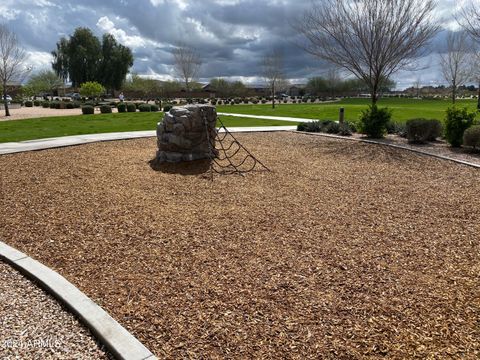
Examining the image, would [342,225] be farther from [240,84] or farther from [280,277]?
[240,84]

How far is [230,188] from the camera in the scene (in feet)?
23.0

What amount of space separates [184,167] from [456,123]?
28.1 ft

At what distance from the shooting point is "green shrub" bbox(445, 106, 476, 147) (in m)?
11.2

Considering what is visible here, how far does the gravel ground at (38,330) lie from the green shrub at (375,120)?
12213 millimetres

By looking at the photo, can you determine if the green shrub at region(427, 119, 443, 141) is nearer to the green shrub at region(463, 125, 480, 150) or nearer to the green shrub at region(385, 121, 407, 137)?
the green shrub at region(385, 121, 407, 137)

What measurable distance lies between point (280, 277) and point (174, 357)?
1401 mm

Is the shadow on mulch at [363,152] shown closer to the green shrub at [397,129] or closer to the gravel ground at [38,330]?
the green shrub at [397,129]

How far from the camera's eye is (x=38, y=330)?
2.80 meters

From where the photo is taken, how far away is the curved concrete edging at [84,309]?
2.60m

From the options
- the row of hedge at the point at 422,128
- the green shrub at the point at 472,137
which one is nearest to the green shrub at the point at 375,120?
the row of hedge at the point at 422,128

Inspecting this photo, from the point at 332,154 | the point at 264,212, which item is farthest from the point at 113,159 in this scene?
the point at 332,154

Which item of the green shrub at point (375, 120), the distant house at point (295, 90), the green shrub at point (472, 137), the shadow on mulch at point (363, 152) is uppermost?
the distant house at point (295, 90)

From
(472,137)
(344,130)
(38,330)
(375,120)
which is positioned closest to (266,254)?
(38,330)

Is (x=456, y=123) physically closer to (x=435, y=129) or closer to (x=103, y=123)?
(x=435, y=129)
